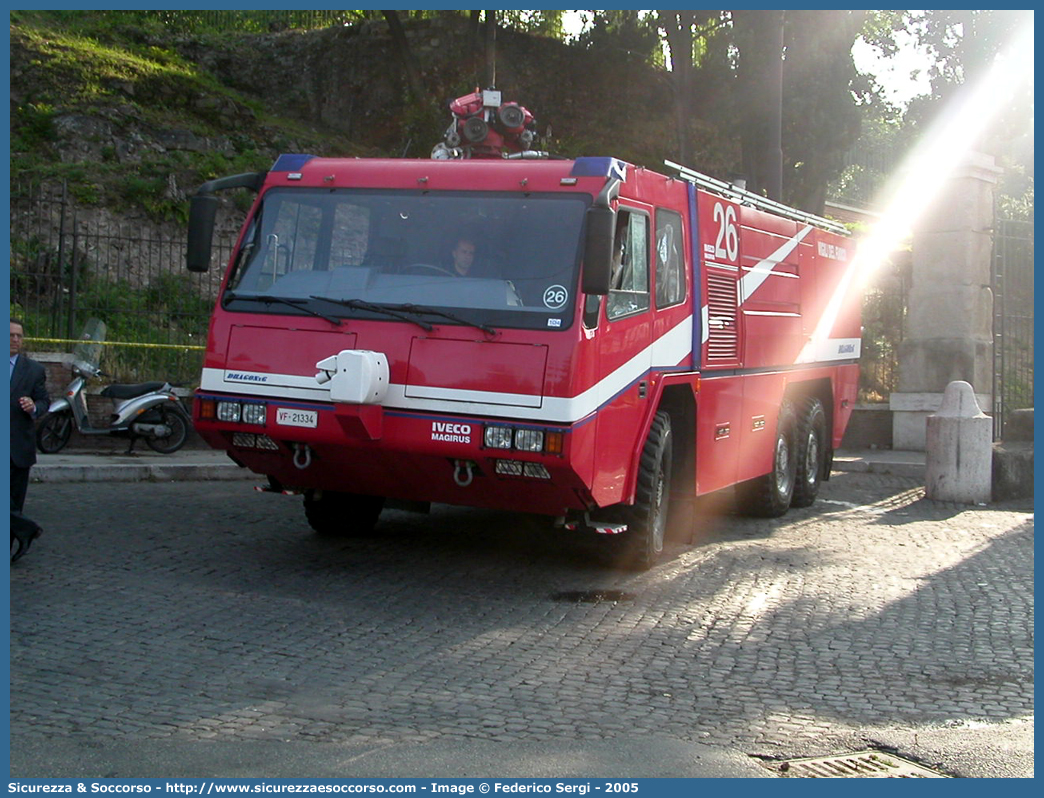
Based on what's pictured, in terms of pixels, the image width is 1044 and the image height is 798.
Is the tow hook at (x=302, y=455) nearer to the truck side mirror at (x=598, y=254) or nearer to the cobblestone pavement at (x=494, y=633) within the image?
the cobblestone pavement at (x=494, y=633)

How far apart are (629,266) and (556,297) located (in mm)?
832

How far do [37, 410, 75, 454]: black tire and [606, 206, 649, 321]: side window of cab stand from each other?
853 cm

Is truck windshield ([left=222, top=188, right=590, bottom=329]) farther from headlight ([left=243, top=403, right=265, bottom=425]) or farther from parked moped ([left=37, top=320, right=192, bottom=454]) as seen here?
parked moped ([left=37, top=320, right=192, bottom=454])

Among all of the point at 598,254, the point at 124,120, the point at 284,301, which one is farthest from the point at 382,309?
the point at 124,120

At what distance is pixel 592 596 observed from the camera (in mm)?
8414

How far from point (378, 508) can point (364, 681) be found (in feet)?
13.7

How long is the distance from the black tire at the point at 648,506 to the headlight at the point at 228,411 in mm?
2738

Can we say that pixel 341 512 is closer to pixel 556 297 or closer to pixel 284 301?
pixel 284 301

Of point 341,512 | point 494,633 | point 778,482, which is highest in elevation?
point 778,482

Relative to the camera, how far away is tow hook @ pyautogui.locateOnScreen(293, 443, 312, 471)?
27.7ft

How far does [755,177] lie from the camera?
18.7m

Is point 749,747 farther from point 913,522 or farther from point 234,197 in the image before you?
point 234,197
